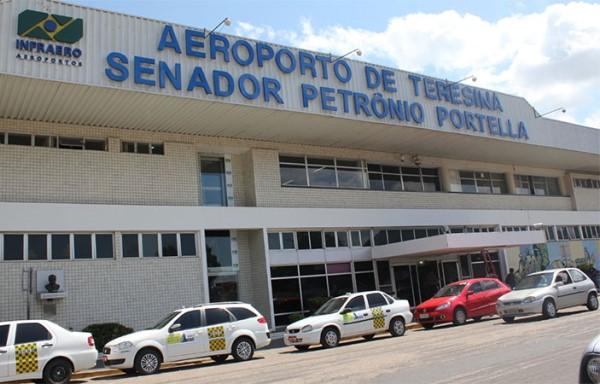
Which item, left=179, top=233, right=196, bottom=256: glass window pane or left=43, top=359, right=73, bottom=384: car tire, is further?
left=179, top=233, right=196, bottom=256: glass window pane

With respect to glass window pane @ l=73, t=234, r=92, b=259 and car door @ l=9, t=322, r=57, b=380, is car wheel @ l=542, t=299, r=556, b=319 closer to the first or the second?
car door @ l=9, t=322, r=57, b=380

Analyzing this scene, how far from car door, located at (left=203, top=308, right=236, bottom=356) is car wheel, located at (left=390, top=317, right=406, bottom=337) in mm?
5570

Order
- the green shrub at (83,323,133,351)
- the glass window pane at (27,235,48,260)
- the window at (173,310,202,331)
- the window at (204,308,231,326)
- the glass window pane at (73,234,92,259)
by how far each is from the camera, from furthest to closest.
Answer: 1. the glass window pane at (73,234,92,259)
2. the glass window pane at (27,235,48,260)
3. the green shrub at (83,323,133,351)
4. the window at (204,308,231,326)
5. the window at (173,310,202,331)

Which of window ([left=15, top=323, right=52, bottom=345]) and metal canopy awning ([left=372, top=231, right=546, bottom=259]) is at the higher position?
metal canopy awning ([left=372, top=231, right=546, bottom=259])

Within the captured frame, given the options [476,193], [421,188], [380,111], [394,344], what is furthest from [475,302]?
[476,193]

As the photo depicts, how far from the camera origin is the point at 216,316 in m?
16.4

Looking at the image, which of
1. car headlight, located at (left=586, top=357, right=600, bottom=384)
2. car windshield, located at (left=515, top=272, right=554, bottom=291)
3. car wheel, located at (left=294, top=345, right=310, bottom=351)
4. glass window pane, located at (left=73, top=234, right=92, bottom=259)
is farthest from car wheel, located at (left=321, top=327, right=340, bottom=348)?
car headlight, located at (left=586, top=357, right=600, bottom=384)

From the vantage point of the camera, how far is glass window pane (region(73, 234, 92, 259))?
20.5m

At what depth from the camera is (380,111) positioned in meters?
25.6

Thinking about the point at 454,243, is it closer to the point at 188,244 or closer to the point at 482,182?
the point at 188,244

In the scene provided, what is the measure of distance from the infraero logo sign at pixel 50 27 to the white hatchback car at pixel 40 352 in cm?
882

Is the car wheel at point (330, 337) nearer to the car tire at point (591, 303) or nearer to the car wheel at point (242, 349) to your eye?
the car wheel at point (242, 349)

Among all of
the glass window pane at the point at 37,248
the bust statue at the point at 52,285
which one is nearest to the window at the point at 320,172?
the glass window pane at the point at 37,248

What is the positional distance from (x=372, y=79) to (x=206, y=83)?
8.09 meters
